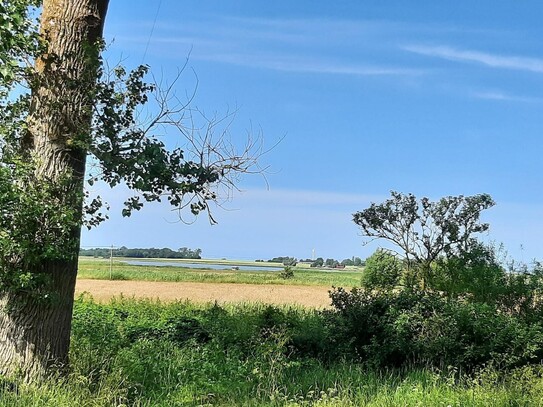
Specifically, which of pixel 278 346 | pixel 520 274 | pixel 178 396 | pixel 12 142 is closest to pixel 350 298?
pixel 278 346

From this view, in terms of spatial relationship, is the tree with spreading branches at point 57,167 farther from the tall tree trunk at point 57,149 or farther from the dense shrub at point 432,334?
the dense shrub at point 432,334

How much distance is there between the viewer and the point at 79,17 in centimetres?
579

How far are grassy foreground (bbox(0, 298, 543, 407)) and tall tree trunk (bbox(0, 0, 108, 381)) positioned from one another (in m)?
0.46

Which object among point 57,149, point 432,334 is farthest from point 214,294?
point 57,149

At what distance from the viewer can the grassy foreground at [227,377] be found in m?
5.03

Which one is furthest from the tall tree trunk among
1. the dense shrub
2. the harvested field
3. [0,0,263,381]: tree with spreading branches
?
the harvested field

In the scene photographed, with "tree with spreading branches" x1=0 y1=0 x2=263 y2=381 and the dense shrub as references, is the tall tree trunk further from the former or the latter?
the dense shrub

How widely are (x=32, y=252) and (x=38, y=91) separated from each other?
69.6 inches

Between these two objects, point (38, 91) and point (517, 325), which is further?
point (517, 325)

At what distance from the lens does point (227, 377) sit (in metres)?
6.32

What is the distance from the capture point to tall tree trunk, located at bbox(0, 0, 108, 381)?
5.40 metres

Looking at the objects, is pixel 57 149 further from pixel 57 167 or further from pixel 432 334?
pixel 432 334

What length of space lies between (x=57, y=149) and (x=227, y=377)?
326 centimetres

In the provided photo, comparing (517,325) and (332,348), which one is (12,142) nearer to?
(332,348)
